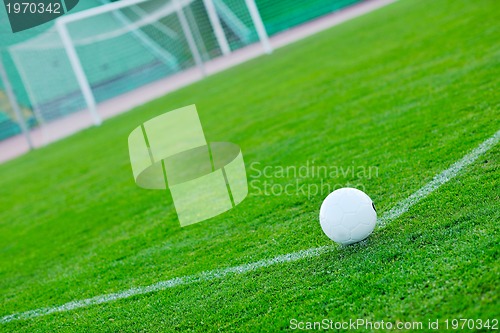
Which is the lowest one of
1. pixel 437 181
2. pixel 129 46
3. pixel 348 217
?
pixel 437 181

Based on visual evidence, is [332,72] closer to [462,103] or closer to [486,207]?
[462,103]

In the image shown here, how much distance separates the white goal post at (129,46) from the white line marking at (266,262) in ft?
36.9

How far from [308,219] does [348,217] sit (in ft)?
2.95

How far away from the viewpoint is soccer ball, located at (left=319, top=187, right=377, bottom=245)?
3449 mm

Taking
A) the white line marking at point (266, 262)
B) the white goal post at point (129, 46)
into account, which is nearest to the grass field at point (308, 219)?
the white line marking at point (266, 262)

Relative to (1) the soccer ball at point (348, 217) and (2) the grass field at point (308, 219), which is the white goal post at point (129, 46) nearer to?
(2) the grass field at point (308, 219)

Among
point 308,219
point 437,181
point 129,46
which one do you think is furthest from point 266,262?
point 129,46

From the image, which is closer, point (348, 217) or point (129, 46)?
point (348, 217)

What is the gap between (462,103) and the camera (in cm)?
584

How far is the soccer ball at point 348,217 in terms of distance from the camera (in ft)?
11.3

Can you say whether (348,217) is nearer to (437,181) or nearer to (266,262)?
(266,262)

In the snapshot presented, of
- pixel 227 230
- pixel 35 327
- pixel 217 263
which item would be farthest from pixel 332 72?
pixel 35 327

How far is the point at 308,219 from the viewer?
4.32 meters

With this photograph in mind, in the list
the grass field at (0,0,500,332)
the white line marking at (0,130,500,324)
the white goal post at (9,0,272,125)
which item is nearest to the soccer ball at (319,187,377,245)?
the grass field at (0,0,500,332)
